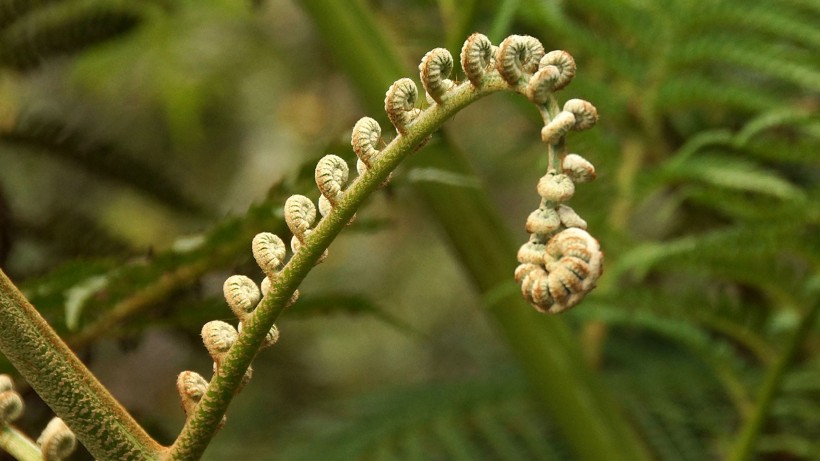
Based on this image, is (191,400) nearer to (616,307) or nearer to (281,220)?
(281,220)

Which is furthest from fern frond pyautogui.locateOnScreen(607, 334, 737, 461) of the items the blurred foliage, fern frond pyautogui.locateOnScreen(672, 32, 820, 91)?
fern frond pyautogui.locateOnScreen(672, 32, 820, 91)

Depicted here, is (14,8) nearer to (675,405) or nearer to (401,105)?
(401,105)

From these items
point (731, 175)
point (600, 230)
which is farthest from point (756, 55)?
point (600, 230)

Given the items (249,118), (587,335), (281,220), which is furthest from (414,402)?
(249,118)

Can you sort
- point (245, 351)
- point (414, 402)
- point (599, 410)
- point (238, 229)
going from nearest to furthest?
1. point (245, 351)
2. point (238, 229)
3. point (599, 410)
4. point (414, 402)

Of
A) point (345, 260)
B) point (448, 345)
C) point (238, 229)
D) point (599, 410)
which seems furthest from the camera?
point (345, 260)

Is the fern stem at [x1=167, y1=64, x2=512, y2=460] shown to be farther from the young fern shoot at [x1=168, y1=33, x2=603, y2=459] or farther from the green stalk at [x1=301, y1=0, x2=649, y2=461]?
the green stalk at [x1=301, y1=0, x2=649, y2=461]

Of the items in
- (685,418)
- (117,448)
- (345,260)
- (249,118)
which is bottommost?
(117,448)

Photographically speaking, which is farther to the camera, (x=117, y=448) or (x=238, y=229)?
(x=238, y=229)
